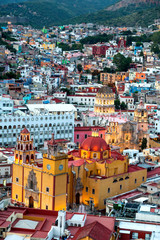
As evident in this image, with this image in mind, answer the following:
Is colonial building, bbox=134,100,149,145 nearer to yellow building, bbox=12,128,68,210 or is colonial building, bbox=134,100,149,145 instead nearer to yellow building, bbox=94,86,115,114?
yellow building, bbox=94,86,115,114

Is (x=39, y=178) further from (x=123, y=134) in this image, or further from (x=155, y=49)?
(x=155, y=49)

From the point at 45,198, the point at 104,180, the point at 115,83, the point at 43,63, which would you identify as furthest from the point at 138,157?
the point at 43,63

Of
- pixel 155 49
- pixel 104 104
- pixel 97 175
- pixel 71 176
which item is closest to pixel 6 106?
pixel 104 104

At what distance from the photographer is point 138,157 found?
2320 inches

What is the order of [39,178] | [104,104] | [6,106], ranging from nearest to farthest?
[39,178] < [6,106] < [104,104]

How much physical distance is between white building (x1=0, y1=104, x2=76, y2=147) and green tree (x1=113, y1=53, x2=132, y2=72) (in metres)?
51.4

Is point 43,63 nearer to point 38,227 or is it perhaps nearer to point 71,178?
point 71,178

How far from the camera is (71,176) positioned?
47906 mm

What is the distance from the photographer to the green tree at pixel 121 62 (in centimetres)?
12350

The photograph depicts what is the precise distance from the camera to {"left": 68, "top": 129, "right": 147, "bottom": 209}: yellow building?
159 ft

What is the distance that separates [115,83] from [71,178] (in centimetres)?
6589

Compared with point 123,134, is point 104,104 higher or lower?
higher

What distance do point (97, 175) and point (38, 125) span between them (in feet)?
71.2

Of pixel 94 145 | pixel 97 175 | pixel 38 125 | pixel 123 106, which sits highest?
pixel 123 106
